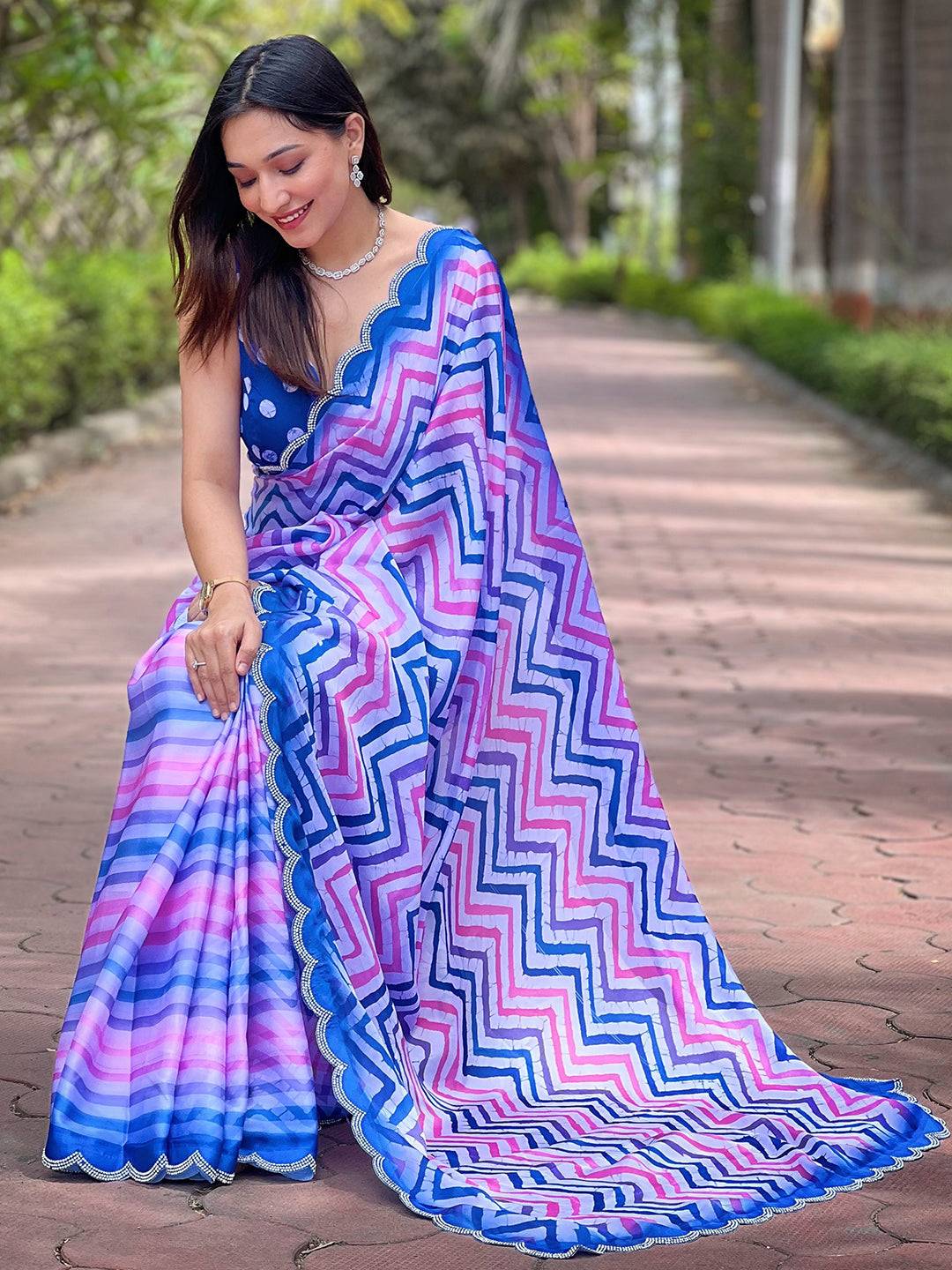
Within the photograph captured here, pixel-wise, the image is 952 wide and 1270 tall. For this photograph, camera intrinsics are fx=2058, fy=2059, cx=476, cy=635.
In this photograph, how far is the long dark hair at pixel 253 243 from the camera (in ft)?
10.1

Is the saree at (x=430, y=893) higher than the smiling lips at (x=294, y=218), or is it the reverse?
the smiling lips at (x=294, y=218)

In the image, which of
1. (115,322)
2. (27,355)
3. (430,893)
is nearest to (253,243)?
(430,893)

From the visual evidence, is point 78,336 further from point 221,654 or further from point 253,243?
point 221,654

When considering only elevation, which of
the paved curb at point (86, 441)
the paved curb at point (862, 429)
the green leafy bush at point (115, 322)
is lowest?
the paved curb at point (862, 429)

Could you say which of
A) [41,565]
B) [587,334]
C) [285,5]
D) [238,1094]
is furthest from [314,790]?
[587,334]

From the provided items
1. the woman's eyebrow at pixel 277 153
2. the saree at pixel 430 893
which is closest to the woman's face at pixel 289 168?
the woman's eyebrow at pixel 277 153

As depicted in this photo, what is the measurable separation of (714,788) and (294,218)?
2.95 m

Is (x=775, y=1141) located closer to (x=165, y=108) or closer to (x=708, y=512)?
(x=708, y=512)

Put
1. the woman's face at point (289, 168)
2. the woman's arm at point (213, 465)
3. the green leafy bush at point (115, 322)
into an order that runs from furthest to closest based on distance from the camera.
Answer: the green leafy bush at point (115, 322) < the woman's arm at point (213, 465) < the woman's face at point (289, 168)

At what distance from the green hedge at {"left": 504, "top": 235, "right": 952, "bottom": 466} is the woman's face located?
393 inches

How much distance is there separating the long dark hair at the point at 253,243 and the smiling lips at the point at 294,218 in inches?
4.2

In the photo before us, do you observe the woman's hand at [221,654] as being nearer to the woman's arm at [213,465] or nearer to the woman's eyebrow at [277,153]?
the woman's arm at [213,465]

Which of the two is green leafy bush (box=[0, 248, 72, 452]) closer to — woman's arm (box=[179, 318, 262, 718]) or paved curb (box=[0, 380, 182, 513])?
paved curb (box=[0, 380, 182, 513])

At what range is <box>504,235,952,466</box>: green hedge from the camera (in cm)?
1378
